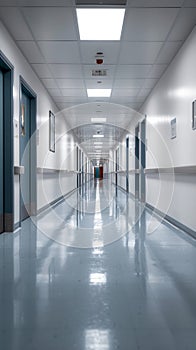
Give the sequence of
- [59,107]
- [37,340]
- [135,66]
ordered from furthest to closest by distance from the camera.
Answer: [59,107]
[135,66]
[37,340]

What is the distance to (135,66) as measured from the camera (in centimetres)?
593

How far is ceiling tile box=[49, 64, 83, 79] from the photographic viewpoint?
5909 mm

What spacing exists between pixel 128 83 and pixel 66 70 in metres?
1.58

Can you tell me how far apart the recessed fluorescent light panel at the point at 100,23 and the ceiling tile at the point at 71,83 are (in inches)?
87.1

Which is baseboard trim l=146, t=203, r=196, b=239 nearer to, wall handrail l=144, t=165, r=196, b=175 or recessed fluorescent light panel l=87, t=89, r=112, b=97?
wall handrail l=144, t=165, r=196, b=175

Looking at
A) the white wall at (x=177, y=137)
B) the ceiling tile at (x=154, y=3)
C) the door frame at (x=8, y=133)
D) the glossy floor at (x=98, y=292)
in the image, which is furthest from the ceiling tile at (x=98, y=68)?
the glossy floor at (x=98, y=292)

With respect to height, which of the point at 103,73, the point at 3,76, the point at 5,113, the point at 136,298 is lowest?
the point at 136,298

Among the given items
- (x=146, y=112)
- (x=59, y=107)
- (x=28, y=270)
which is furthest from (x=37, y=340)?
(x=59, y=107)

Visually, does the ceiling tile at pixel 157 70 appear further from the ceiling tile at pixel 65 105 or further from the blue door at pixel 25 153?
the ceiling tile at pixel 65 105

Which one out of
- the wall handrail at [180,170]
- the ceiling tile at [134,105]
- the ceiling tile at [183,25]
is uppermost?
the ceiling tile at [183,25]

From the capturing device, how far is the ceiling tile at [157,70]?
5898 mm

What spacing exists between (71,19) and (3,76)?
4.19 ft

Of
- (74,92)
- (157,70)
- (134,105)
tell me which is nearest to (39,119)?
(74,92)

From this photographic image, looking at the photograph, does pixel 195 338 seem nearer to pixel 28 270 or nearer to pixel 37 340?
pixel 37 340
